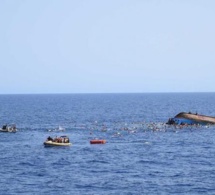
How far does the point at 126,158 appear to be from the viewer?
8625cm

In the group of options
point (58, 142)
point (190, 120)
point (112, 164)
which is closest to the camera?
point (112, 164)

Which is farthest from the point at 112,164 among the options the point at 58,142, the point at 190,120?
the point at 190,120

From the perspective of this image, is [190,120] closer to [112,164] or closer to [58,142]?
[58,142]

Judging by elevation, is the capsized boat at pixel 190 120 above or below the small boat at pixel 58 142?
above

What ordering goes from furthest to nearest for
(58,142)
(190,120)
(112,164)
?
(190,120), (58,142), (112,164)

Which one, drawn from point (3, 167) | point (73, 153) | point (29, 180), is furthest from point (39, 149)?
point (29, 180)

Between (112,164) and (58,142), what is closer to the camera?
(112,164)

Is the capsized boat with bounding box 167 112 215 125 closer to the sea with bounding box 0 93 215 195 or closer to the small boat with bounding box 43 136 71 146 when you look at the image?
the sea with bounding box 0 93 215 195

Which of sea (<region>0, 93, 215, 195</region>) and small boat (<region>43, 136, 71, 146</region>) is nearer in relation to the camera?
sea (<region>0, 93, 215, 195</region>)

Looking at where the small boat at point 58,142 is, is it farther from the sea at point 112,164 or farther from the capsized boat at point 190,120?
the capsized boat at point 190,120

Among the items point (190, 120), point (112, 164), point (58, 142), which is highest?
point (190, 120)

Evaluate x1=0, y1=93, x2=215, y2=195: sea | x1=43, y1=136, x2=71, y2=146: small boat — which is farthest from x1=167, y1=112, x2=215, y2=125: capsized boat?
x1=43, y1=136, x2=71, y2=146: small boat

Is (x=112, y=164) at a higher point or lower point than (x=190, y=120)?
lower

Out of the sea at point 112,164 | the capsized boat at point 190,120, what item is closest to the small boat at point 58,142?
the sea at point 112,164
